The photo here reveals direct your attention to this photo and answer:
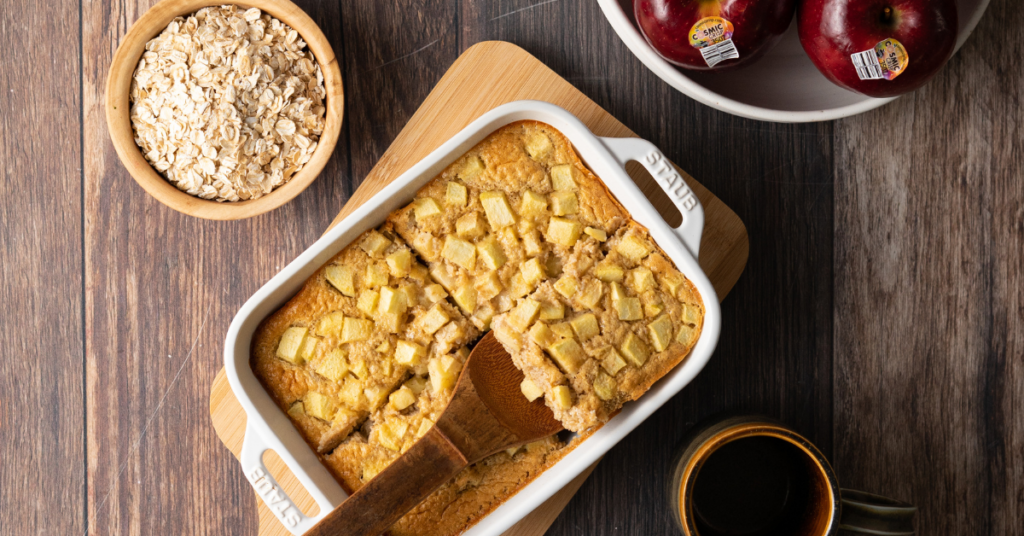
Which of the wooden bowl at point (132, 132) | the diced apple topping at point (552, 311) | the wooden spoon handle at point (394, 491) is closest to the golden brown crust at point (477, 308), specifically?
the diced apple topping at point (552, 311)

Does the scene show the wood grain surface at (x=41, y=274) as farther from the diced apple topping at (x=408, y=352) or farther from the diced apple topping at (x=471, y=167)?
the diced apple topping at (x=471, y=167)

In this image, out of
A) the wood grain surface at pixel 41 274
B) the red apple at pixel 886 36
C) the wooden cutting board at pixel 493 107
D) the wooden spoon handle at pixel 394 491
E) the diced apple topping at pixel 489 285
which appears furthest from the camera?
the wood grain surface at pixel 41 274

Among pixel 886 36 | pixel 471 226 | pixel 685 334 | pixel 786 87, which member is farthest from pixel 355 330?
Answer: pixel 886 36

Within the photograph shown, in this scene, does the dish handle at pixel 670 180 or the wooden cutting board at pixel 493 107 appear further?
the wooden cutting board at pixel 493 107

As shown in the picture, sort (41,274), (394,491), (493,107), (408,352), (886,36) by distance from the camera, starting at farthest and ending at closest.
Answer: (41,274) → (493,107) → (408,352) → (394,491) → (886,36)

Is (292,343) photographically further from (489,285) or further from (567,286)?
(567,286)

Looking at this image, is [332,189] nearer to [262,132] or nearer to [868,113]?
[262,132]
